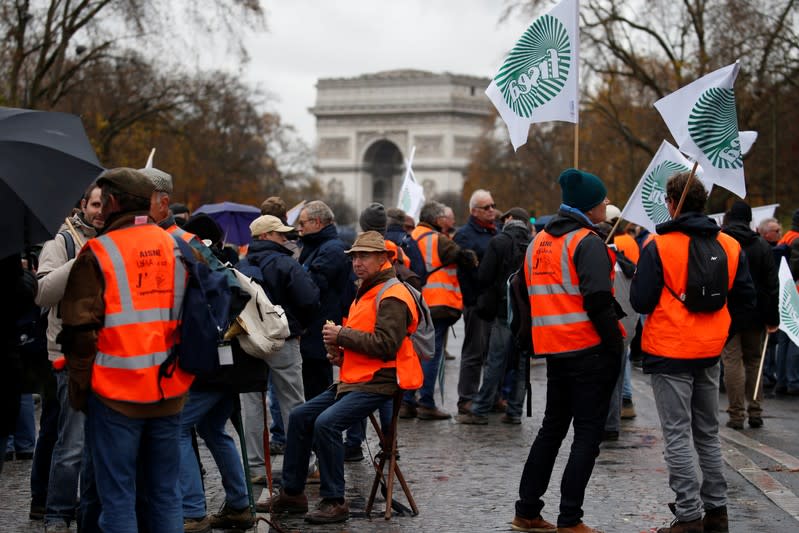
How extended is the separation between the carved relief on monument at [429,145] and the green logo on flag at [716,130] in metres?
98.0

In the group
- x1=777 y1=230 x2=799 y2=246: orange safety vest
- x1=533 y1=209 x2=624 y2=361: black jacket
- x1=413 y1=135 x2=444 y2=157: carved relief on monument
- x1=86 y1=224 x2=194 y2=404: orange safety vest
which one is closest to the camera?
x1=86 y1=224 x2=194 y2=404: orange safety vest

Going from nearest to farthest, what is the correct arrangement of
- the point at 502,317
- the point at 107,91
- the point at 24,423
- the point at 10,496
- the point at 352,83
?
the point at 10,496, the point at 24,423, the point at 502,317, the point at 107,91, the point at 352,83

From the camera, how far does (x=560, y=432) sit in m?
7.62

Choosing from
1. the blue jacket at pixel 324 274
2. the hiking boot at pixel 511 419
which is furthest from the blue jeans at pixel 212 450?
the hiking boot at pixel 511 419

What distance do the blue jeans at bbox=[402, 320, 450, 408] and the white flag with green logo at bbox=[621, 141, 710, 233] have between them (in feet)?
9.08

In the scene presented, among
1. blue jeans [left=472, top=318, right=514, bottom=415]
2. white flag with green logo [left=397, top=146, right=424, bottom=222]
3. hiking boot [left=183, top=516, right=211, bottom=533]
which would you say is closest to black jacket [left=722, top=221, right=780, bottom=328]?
blue jeans [left=472, top=318, right=514, bottom=415]

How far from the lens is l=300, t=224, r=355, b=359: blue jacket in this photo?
9.65 m

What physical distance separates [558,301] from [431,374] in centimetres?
491

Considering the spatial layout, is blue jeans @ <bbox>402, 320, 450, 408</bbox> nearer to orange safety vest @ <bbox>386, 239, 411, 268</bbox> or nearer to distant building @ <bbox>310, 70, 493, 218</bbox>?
orange safety vest @ <bbox>386, 239, 411, 268</bbox>

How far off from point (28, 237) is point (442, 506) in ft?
12.3

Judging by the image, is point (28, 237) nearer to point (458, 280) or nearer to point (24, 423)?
point (24, 423)

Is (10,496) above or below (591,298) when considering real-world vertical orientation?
below

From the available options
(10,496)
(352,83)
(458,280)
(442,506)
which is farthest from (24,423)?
(352,83)

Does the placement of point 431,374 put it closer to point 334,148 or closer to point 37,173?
point 37,173
